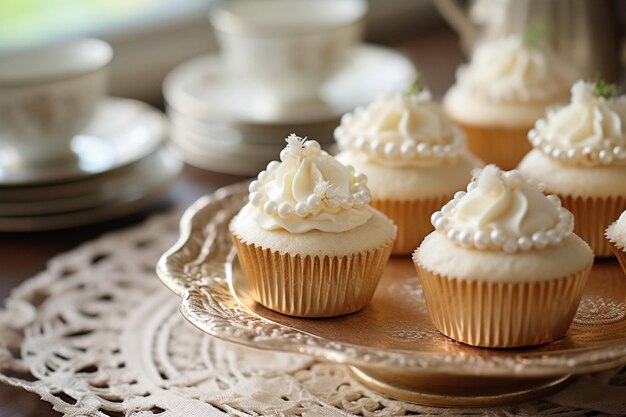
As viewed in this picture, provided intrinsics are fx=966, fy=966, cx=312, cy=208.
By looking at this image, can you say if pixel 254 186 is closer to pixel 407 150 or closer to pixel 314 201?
pixel 314 201

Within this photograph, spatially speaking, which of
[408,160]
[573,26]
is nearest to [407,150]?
[408,160]

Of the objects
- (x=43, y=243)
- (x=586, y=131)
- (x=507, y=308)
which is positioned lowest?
(x=43, y=243)

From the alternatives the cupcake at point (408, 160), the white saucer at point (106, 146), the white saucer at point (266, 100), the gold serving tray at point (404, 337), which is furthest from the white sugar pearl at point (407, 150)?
the white saucer at point (106, 146)

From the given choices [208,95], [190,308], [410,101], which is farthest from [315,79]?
[190,308]

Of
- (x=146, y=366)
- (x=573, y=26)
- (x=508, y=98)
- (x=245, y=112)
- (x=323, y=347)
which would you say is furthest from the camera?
(x=245, y=112)

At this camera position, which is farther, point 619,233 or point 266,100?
point 266,100

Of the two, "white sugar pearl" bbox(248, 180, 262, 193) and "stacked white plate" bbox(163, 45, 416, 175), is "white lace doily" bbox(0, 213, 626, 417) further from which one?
"stacked white plate" bbox(163, 45, 416, 175)

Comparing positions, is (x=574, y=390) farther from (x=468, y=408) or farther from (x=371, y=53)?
(x=371, y=53)
